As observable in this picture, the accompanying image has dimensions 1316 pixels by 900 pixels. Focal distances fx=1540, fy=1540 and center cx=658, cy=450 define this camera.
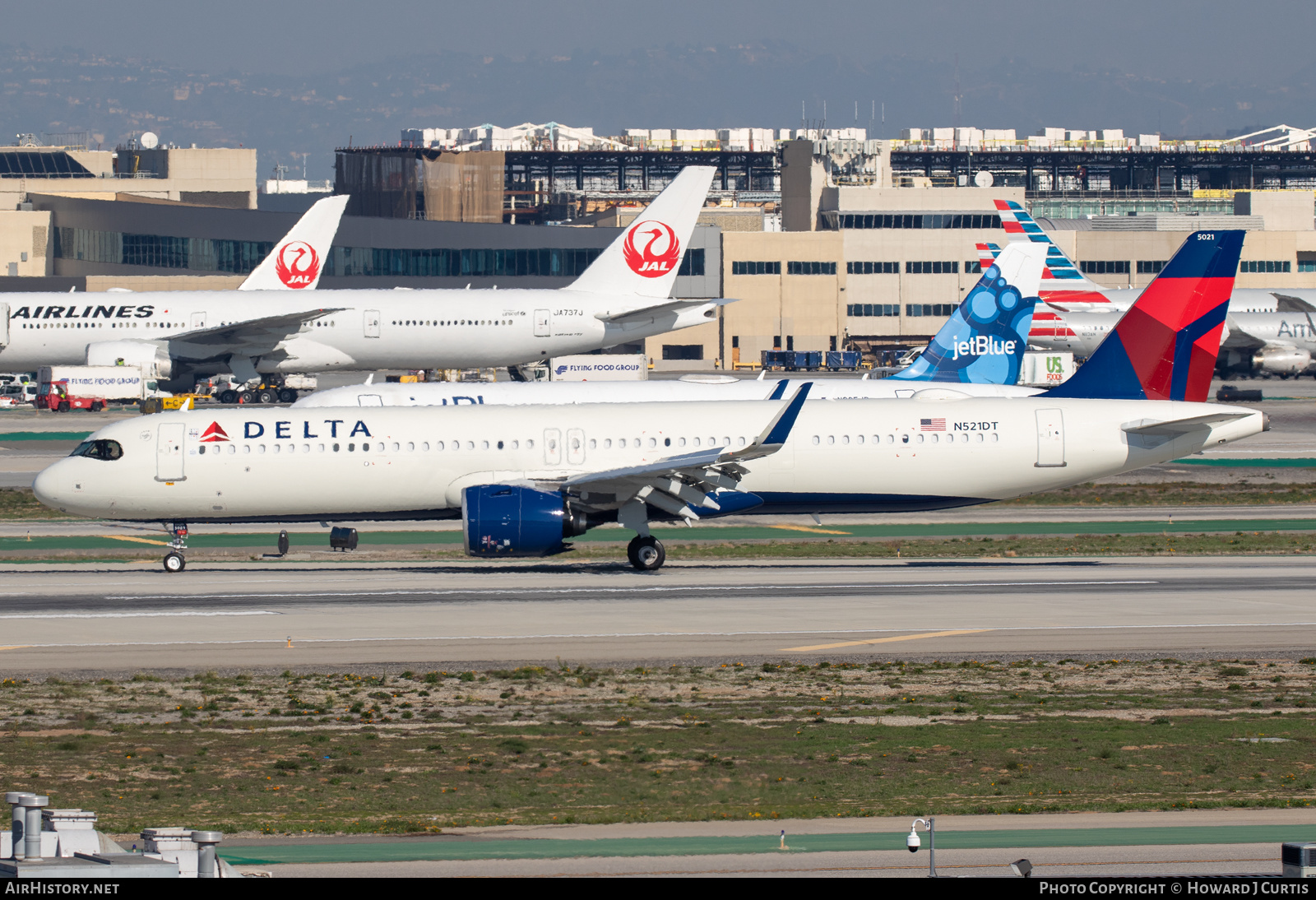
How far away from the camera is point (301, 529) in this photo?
162 feet

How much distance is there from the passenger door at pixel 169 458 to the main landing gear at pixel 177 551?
159 centimetres

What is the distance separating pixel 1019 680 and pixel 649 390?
2772cm

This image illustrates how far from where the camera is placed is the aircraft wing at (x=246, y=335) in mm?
78062

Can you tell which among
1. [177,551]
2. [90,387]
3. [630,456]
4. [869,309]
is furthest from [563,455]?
[869,309]

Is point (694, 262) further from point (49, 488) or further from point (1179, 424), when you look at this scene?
point (49, 488)

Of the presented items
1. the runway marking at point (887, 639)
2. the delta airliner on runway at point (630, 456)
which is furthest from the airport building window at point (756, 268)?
the runway marking at point (887, 639)

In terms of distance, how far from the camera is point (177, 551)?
39.3 m

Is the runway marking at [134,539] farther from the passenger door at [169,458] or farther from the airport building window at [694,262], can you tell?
the airport building window at [694,262]

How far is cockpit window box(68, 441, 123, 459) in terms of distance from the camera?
126 feet

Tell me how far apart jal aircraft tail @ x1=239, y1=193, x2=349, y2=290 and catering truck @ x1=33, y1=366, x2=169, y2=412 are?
11271 mm

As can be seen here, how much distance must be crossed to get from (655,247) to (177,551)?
141 ft

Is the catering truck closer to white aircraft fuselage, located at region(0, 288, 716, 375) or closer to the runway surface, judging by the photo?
white aircraft fuselage, located at region(0, 288, 716, 375)

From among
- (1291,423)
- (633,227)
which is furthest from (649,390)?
(1291,423)

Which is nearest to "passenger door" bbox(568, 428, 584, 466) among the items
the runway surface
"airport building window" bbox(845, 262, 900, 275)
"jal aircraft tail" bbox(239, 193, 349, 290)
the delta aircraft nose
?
the runway surface
